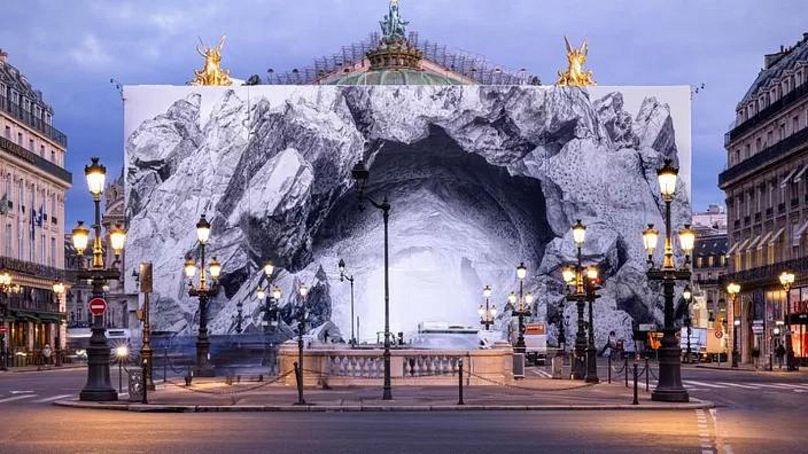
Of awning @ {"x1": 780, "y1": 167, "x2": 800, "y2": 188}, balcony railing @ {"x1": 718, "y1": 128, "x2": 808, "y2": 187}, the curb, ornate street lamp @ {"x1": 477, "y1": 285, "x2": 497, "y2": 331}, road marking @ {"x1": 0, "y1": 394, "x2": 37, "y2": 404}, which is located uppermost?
balcony railing @ {"x1": 718, "y1": 128, "x2": 808, "y2": 187}

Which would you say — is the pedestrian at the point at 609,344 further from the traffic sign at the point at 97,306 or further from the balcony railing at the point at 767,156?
the traffic sign at the point at 97,306

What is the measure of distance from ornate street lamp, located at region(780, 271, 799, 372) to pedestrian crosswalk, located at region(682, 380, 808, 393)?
14275 mm

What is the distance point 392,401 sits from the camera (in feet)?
95.2

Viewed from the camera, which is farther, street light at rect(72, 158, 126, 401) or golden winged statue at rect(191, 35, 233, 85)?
golden winged statue at rect(191, 35, 233, 85)

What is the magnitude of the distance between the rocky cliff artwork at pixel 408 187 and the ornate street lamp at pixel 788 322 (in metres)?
11.0

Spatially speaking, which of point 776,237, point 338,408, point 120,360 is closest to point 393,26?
point 776,237

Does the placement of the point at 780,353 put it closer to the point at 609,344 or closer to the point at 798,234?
the point at 798,234

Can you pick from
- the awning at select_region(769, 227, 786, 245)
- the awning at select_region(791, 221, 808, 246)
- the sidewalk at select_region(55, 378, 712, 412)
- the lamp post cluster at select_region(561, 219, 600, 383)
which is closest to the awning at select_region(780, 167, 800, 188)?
the awning at select_region(791, 221, 808, 246)

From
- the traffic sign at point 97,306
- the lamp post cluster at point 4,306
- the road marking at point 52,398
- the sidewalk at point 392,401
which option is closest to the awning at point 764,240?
the sidewalk at point 392,401

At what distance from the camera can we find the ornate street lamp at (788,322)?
188 feet

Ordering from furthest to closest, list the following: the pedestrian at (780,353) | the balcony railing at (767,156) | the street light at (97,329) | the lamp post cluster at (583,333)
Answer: the balcony railing at (767,156)
the pedestrian at (780,353)
the lamp post cluster at (583,333)
the street light at (97,329)

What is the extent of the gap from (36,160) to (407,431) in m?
62.7

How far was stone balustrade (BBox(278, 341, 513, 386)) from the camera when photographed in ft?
Result: 121

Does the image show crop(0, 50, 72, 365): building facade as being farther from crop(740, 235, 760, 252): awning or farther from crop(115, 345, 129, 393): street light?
crop(740, 235, 760, 252): awning
